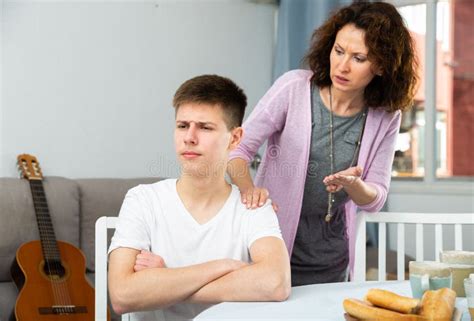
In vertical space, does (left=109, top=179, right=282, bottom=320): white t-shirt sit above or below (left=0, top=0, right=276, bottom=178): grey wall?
below

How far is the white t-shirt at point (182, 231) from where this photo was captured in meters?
1.63

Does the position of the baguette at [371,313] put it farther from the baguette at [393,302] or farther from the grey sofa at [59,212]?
the grey sofa at [59,212]

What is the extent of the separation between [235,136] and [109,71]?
2.03 meters

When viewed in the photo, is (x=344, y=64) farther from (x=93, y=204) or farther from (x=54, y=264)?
(x=93, y=204)

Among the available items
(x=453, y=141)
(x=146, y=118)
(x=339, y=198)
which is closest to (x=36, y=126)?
(x=146, y=118)

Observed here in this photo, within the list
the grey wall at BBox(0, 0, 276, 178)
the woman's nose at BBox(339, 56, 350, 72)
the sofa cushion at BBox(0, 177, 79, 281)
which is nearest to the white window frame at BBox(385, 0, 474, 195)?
the grey wall at BBox(0, 0, 276, 178)

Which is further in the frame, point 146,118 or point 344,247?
point 146,118

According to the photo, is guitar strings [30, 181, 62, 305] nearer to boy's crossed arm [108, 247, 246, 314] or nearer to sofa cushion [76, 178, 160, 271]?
sofa cushion [76, 178, 160, 271]

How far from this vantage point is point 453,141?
4.04 meters

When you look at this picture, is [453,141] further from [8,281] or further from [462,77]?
[8,281]

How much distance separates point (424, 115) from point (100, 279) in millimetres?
2739

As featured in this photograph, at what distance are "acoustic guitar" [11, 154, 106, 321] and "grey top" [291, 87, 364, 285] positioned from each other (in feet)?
3.58

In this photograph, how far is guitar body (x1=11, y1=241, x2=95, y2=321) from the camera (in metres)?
2.77

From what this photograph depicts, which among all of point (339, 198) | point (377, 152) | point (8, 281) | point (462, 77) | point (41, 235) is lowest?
point (8, 281)
